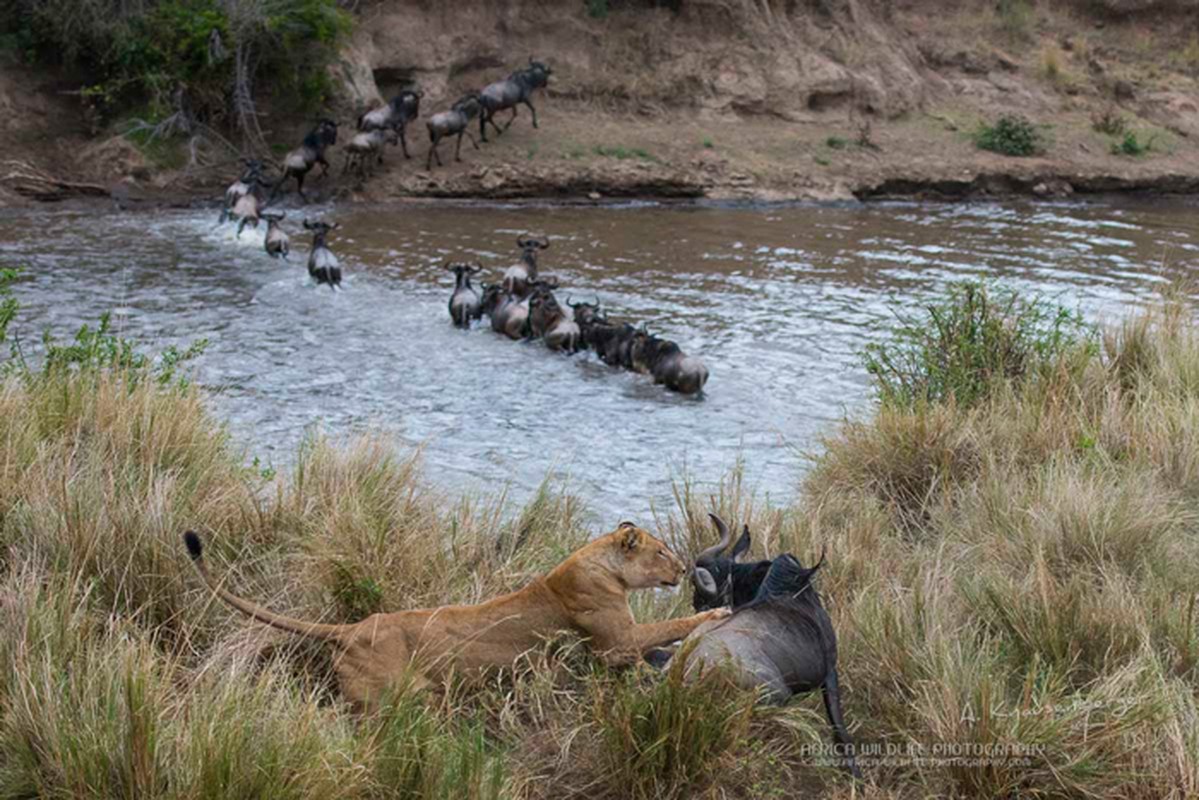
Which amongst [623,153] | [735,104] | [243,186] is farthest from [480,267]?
[735,104]

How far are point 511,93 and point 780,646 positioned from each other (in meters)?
19.9

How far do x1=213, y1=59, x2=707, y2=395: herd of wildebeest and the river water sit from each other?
234 mm

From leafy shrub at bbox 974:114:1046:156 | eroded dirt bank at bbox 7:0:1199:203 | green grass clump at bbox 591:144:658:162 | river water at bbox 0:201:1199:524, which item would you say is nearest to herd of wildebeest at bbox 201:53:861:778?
river water at bbox 0:201:1199:524

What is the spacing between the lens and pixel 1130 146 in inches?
1033

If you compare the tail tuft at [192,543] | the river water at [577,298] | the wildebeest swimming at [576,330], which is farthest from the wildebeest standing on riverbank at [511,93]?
the tail tuft at [192,543]

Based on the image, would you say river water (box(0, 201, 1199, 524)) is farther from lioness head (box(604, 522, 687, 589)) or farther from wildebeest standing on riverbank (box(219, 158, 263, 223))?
lioness head (box(604, 522, 687, 589))

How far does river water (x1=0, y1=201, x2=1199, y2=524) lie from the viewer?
31.5 ft

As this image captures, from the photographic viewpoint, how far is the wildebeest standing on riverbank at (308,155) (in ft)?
69.4

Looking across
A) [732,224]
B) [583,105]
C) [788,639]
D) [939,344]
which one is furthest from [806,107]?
[788,639]

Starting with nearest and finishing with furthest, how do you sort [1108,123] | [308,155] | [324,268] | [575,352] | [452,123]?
[575,352], [324,268], [308,155], [452,123], [1108,123]

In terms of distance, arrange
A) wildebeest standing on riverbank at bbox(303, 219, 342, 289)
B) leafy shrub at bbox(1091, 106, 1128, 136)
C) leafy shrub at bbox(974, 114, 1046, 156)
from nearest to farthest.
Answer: wildebeest standing on riverbank at bbox(303, 219, 342, 289), leafy shrub at bbox(974, 114, 1046, 156), leafy shrub at bbox(1091, 106, 1128, 136)

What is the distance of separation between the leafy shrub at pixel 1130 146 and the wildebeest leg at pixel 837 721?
79.8ft

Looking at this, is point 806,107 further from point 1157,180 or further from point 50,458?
point 50,458

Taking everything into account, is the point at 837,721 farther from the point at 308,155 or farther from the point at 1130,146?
the point at 1130,146
